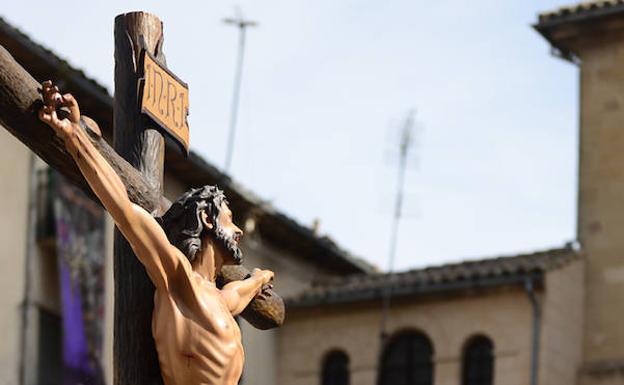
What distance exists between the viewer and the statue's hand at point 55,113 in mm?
8180

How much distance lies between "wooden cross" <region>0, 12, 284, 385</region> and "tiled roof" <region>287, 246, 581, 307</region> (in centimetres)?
2335

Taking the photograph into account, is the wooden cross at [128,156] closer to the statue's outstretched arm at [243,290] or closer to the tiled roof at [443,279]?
the statue's outstretched arm at [243,290]

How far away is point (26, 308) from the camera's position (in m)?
29.7

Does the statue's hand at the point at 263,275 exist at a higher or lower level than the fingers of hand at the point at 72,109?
lower

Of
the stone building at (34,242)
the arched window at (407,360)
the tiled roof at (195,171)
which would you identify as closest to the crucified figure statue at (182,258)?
the tiled roof at (195,171)

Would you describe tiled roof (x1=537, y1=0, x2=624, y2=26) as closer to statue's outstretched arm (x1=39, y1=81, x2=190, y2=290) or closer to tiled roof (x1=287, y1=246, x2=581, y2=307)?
tiled roof (x1=287, y1=246, x2=581, y2=307)

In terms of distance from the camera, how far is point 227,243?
862 centimetres

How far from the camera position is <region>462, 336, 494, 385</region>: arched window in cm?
3338

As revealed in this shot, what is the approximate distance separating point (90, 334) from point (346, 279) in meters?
7.34

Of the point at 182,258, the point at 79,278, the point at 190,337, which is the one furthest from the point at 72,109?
the point at 79,278

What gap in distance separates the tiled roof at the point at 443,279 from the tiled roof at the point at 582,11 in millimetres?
3640

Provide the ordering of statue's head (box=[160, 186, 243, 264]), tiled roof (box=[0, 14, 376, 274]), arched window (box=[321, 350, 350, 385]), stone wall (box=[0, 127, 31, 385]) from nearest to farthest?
1. statue's head (box=[160, 186, 243, 264])
2. tiled roof (box=[0, 14, 376, 274])
3. stone wall (box=[0, 127, 31, 385])
4. arched window (box=[321, 350, 350, 385])

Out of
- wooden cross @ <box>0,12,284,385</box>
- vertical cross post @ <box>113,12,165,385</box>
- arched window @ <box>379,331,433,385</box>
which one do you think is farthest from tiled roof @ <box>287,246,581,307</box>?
vertical cross post @ <box>113,12,165,385</box>

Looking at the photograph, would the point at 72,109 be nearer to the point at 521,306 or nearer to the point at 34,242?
the point at 34,242
